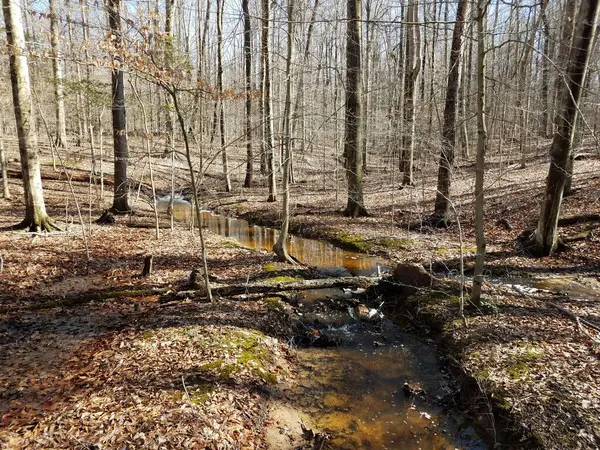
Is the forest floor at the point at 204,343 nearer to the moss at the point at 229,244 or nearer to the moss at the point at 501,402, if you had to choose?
the moss at the point at 501,402

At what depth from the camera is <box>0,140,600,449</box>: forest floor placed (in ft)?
13.4

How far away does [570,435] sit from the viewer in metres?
4.03

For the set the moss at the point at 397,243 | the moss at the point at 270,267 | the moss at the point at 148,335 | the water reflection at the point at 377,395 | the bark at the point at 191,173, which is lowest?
the water reflection at the point at 377,395

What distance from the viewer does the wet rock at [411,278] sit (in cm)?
801

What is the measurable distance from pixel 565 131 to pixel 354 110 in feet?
22.4

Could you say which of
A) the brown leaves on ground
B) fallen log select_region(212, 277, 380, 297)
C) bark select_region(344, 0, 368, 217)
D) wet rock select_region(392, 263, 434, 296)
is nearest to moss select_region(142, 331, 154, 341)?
the brown leaves on ground

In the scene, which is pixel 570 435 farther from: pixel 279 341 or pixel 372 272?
pixel 372 272

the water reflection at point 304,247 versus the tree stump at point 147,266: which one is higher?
the tree stump at point 147,266

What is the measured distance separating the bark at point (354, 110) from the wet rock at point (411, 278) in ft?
20.6

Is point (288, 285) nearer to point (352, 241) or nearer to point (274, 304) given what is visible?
point (274, 304)

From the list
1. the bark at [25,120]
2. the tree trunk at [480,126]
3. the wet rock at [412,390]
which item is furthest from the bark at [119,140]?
the wet rock at [412,390]

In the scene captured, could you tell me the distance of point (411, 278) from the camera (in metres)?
8.23

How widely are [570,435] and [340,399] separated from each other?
8.70ft

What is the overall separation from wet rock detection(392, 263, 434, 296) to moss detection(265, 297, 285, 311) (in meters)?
2.51
